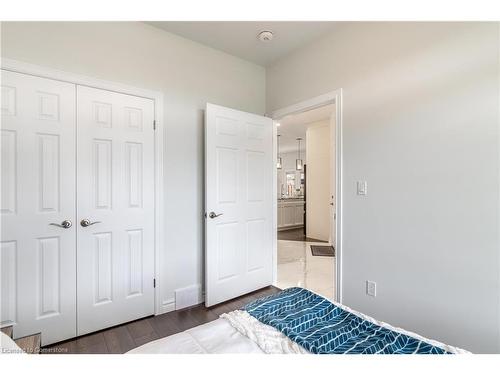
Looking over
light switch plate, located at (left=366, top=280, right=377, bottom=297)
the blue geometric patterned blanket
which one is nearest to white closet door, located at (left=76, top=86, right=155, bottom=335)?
the blue geometric patterned blanket

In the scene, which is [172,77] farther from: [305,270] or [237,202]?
[305,270]

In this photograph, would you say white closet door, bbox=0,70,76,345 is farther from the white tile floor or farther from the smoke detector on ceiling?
the white tile floor

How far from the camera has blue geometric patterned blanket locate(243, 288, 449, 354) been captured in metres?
0.94

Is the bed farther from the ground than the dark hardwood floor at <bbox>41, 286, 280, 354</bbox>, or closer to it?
farther from the ground

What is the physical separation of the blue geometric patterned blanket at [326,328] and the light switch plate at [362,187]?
108 centimetres

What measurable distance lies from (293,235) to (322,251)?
149 centimetres

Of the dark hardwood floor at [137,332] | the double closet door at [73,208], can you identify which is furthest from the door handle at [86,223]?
the dark hardwood floor at [137,332]

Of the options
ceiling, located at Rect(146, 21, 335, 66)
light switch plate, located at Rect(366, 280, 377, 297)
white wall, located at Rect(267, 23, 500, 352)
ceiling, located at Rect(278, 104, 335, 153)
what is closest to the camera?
white wall, located at Rect(267, 23, 500, 352)

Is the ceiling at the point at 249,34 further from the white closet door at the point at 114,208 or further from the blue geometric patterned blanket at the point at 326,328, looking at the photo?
the blue geometric patterned blanket at the point at 326,328

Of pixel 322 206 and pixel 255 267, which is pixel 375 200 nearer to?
pixel 255 267

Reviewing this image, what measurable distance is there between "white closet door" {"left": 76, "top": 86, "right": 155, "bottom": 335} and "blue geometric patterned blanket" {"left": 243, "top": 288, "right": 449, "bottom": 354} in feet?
4.51

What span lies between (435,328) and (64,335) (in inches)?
107

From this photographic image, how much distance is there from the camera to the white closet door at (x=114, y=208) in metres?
1.96
